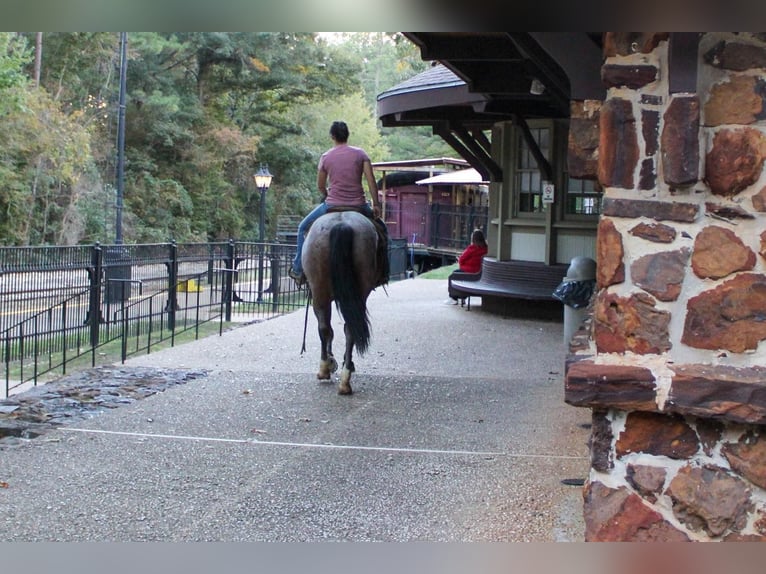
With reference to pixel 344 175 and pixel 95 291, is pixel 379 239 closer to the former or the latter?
pixel 344 175

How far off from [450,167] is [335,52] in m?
8.71

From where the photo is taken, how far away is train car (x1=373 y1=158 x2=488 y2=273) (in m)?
31.3

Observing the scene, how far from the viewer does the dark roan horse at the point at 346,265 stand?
26.9 ft

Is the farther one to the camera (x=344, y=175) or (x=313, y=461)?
(x=344, y=175)

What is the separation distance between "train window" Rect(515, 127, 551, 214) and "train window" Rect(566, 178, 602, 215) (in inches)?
20.9

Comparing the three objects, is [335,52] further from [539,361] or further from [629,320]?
[629,320]

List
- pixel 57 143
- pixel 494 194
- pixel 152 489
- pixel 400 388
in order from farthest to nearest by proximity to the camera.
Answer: pixel 57 143
pixel 494 194
pixel 400 388
pixel 152 489

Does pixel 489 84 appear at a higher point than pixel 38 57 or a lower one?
lower

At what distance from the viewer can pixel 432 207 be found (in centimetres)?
3366

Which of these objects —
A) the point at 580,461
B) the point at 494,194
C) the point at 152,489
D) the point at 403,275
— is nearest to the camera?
the point at 152,489

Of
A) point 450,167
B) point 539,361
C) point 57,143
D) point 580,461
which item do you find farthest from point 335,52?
point 580,461

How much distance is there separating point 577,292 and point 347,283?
1.95 metres

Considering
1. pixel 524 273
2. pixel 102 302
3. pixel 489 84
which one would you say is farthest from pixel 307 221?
pixel 102 302
